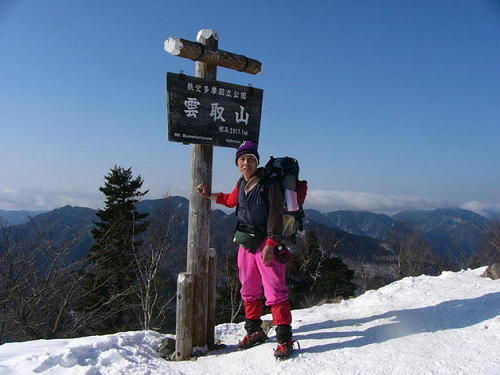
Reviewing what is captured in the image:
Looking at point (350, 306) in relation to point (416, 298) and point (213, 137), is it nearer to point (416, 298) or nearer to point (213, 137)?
point (416, 298)

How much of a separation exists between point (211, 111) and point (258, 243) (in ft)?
5.10

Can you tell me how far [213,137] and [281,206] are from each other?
1.16 meters

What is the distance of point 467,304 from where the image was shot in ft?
14.9

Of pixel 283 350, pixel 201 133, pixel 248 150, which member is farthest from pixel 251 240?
pixel 201 133

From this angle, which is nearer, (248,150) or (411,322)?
(248,150)

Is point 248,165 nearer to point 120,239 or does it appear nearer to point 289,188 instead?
point 289,188

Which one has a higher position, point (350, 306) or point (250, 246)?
point (250, 246)

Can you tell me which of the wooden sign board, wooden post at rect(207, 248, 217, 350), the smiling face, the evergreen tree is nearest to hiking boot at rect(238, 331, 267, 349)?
wooden post at rect(207, 248, 217, 350)

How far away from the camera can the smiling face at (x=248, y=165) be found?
12.1 feet

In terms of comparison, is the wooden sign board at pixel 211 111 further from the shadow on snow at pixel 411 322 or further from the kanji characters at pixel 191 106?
the shadow on snow at pixel 411 322

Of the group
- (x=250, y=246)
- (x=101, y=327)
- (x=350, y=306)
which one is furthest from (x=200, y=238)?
(x=101, y=327)

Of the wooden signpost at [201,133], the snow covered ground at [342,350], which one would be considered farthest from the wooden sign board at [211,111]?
the snow covered ground at [342,350]

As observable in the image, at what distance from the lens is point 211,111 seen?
12.9ft

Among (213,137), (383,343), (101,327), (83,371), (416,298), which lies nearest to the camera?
(83,371)
